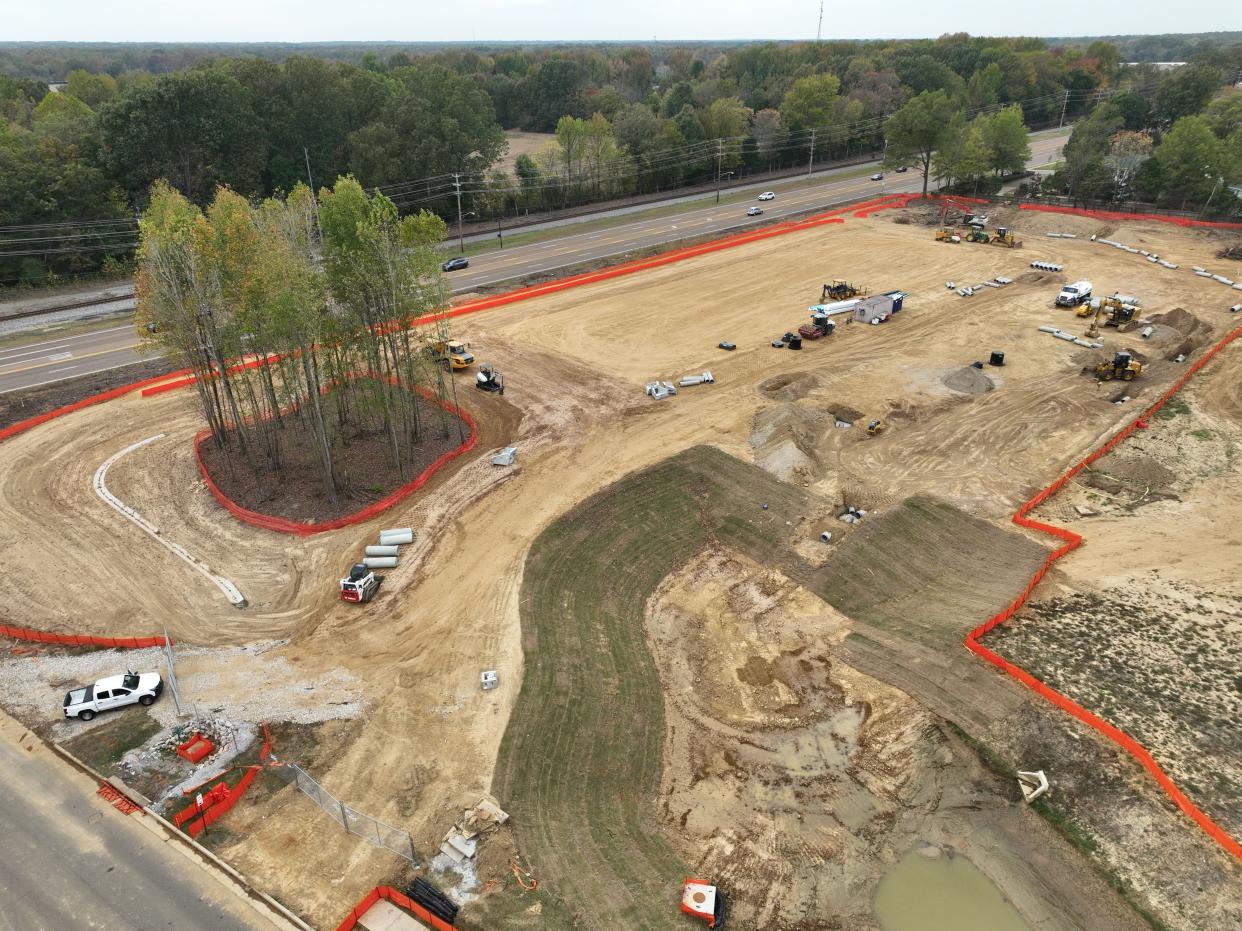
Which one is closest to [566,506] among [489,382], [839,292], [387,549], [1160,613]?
[387,549]

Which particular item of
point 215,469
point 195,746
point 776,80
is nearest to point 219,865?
point 195,746

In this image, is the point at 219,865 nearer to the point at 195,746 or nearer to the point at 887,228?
the point at 195,746

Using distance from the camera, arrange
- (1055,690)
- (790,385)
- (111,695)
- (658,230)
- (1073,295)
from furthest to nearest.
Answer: (658,230) → (1073,295) → (790,385) → (1055,690) → (111,695)

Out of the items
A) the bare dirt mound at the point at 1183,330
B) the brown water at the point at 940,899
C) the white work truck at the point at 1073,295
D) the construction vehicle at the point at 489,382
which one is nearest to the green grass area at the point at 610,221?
the construction vehicle at the point at 489,382

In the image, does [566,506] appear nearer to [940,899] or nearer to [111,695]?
[111,695]

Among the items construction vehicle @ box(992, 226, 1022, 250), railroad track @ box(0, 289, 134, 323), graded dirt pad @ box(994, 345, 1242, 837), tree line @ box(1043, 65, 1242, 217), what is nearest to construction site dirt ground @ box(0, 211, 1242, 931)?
graded dirt pad @ box(994, 345, 1242, 837)
